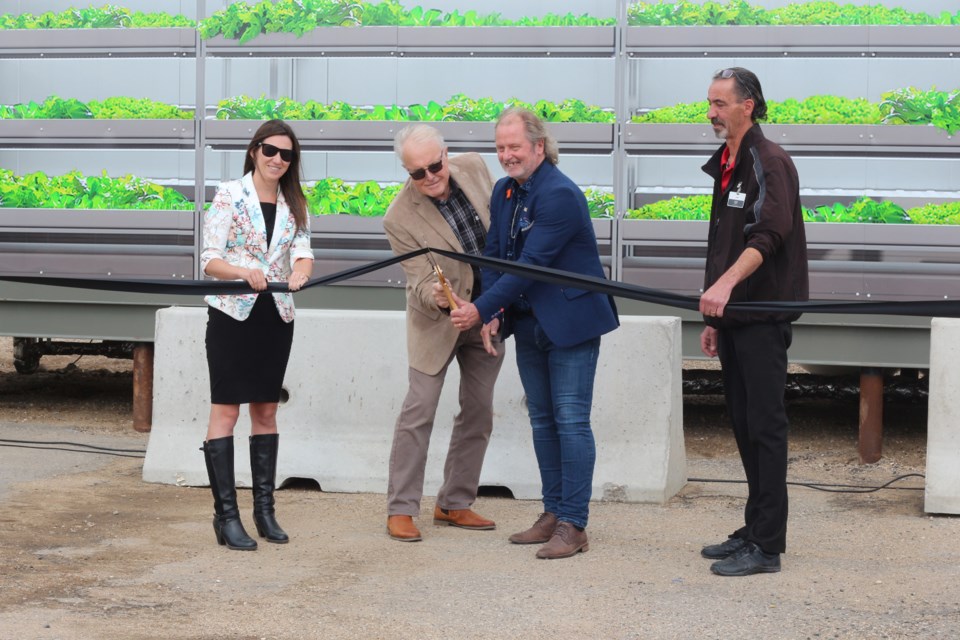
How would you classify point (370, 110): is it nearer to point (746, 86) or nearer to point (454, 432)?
point (454, 432)

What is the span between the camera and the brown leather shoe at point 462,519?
603 cm

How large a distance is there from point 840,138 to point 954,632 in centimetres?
446

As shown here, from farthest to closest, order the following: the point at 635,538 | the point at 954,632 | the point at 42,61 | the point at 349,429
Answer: the point at 42,61 < the point at 349,429 < the point at 635,538 < the point at 954,632

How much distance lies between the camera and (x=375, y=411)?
23.3ft

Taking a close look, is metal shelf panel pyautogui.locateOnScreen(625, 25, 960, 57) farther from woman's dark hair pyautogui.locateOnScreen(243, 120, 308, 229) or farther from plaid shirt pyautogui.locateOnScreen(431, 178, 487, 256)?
woman's dark hair pyautogui.locateOnScreen(243, 120, 308, 229)

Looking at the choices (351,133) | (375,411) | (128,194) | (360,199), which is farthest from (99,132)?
(375,411)

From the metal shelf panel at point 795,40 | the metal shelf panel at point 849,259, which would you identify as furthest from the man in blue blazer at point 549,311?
the metal shelf panel at point 795,40

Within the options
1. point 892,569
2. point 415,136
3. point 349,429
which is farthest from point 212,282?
point 892,569

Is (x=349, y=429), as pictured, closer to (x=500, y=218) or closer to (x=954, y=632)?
(x=500, y=218)

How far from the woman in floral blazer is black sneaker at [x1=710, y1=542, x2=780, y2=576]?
187 centimetres

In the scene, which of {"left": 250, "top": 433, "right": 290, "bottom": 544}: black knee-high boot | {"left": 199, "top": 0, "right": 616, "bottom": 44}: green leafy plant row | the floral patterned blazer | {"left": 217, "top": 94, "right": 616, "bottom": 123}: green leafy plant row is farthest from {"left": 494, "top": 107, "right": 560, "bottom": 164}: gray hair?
{"left": 199, "top": 0, "right": 616, "bottom": 44}: green leafy plant row

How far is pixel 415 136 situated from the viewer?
5516 mm

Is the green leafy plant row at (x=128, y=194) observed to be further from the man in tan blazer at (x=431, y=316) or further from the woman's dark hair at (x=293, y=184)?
the woman's dark hair at (x=293, y=184)

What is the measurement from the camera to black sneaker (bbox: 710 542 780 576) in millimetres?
5133
